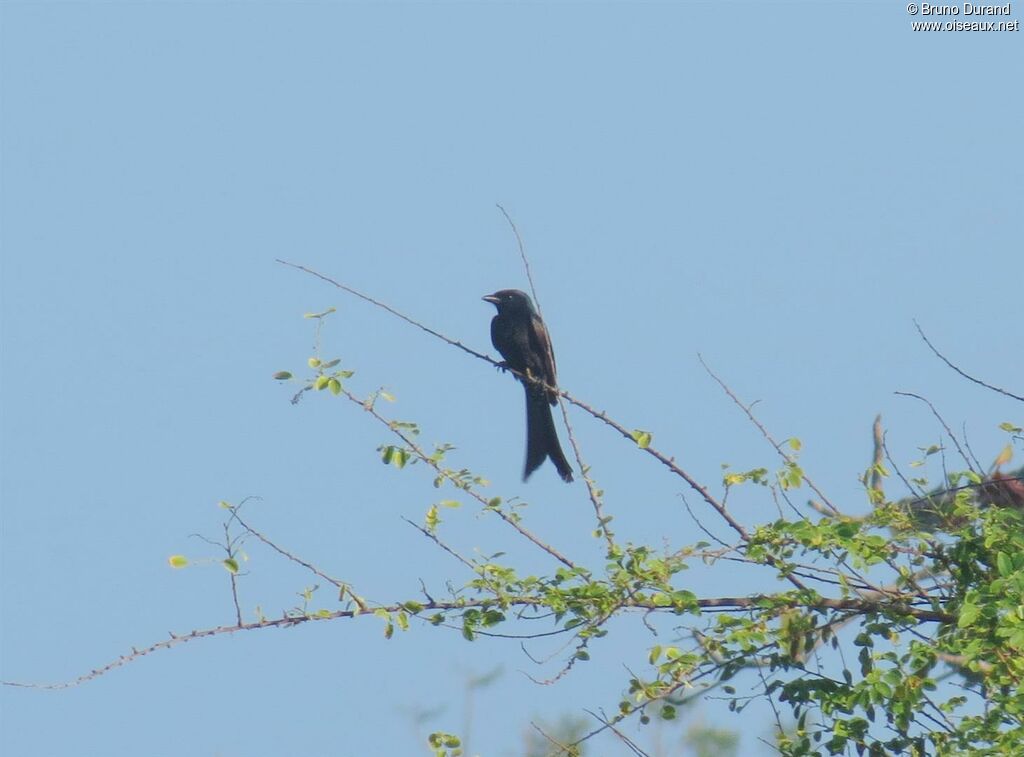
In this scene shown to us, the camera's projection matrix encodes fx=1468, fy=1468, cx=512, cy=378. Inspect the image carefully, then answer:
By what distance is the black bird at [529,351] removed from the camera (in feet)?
24.7

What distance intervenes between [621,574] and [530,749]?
62 centimetres

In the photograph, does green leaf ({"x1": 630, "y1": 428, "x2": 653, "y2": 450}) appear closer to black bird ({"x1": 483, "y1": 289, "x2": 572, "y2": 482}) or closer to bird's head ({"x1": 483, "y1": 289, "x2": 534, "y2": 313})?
black bird ({"x1": 483, "y1": 289, "x2": 572, "y2": 482})

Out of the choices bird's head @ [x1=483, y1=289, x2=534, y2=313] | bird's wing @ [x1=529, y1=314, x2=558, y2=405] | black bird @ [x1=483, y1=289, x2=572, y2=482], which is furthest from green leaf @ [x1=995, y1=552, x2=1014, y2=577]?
bird's head @ [x1=483, y1=289, x2=534, y2=313]

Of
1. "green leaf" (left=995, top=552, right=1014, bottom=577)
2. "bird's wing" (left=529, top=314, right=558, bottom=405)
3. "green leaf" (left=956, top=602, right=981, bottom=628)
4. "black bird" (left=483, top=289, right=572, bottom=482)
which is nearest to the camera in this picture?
"green leaf" (left=956, top=602, right=981, bottom=628)

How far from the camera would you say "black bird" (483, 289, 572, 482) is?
24.7ft

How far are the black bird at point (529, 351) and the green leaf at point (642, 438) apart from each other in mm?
3083

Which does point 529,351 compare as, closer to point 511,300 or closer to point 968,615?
point 511,300

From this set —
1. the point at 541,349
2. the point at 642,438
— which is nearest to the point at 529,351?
the point at 541,349

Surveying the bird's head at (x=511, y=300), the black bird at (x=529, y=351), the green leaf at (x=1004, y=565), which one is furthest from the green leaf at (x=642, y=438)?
the bird's head at (x=511, y=300)

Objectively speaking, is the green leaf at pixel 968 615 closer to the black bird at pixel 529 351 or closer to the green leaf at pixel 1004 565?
the green leaf at pixel 1004 565

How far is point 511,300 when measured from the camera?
8.69 metres

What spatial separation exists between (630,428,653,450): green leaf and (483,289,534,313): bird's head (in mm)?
4252

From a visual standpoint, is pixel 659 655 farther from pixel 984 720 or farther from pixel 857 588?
pixel 984 720

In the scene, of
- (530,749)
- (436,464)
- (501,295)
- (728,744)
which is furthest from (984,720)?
(501,295)
